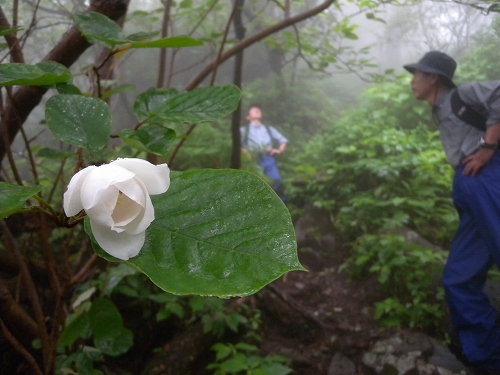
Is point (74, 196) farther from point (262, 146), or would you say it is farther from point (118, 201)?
point (262, 146)

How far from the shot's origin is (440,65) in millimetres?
1622

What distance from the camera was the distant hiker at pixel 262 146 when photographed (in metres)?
3.86

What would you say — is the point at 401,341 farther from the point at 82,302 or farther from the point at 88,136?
the point at 88,136

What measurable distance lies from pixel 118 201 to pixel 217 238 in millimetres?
110

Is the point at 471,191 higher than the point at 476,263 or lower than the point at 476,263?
higher

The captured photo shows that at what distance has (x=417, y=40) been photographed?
207 cm

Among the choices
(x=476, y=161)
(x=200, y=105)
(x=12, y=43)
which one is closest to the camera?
(x=200, y=105)

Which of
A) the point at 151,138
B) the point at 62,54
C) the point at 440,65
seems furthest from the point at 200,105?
the point at 440,65

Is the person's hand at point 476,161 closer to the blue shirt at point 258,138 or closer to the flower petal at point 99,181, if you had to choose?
the flower petal at point 99,181

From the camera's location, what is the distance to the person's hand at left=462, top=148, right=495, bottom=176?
1396 mm

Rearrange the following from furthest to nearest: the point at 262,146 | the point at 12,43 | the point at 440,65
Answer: the point at 262,146 → the point at 440,65 → the point at 12,43

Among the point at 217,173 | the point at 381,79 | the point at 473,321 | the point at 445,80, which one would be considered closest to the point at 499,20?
the point at 445,80

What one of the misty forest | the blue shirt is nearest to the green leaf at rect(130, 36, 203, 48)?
the misty forest

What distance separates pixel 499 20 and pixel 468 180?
0.61m
